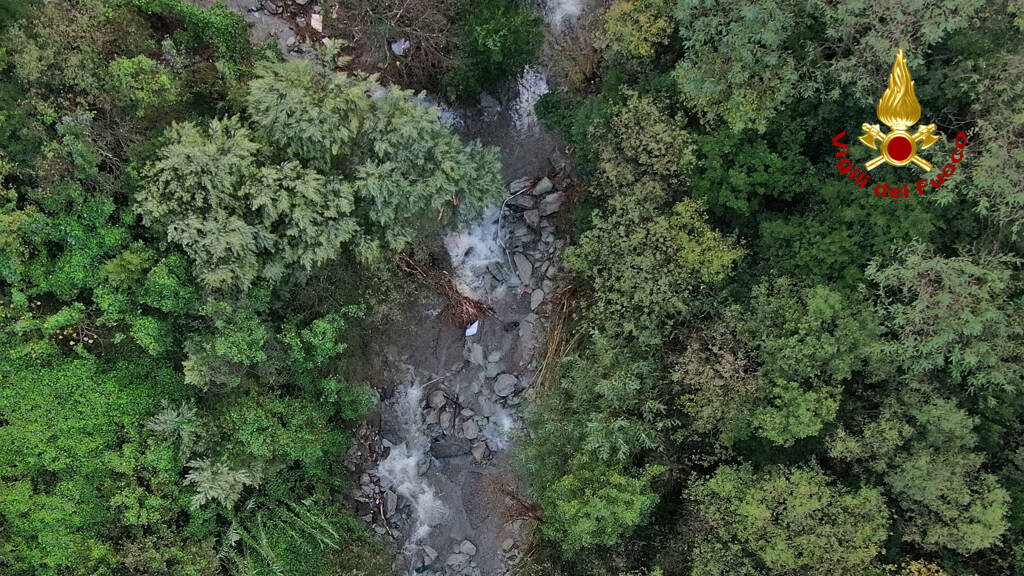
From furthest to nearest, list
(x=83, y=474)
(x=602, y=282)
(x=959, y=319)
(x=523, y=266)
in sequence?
(x=523, y=266) < (x=602, y=282) < (x=83, y=474) < (x=959, y=319)

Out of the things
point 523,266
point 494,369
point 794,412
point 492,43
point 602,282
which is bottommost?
point 494,369

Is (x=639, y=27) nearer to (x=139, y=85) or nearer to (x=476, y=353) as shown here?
(x=476, y=353)

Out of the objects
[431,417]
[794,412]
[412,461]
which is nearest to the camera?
[794,412]

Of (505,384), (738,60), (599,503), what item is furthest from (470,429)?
(738,60)

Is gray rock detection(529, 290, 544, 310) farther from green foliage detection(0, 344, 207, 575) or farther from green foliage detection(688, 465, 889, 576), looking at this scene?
green foliage detection(0, 344, 207, 575)

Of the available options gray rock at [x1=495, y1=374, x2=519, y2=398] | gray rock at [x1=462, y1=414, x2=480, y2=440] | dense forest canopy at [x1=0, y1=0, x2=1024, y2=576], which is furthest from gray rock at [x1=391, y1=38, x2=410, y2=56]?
gray rock at [x1=462, y1=414, x2=480, y2=440]

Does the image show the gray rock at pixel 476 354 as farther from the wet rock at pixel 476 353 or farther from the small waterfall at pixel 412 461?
the small waterfall at pixel 412 461

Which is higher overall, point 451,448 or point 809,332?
point 809,332
